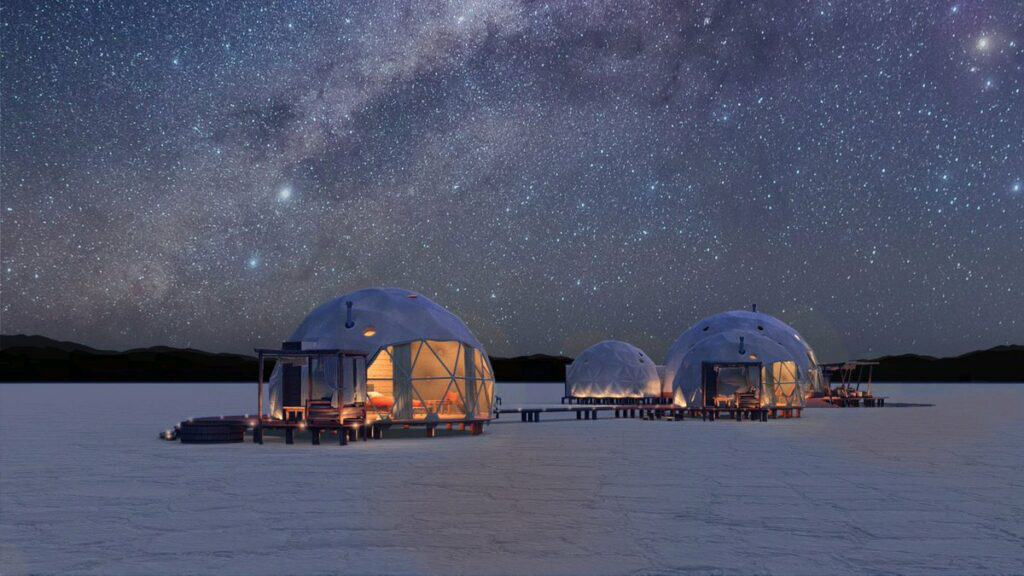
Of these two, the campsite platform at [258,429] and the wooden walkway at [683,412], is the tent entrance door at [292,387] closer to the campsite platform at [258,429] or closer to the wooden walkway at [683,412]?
the campsite platform at [258,429]

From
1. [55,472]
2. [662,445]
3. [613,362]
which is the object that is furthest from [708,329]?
[55,472]

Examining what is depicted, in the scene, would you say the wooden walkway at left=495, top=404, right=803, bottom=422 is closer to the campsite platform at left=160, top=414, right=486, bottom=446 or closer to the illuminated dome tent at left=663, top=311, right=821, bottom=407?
the illuminated dome tent at left=663, top=311, right=821, bottom=407

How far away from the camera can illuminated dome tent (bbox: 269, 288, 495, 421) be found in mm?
32594

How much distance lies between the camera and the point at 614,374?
67.8 metres

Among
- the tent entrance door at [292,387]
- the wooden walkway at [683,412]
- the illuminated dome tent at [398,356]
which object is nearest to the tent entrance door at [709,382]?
the wooden walkway at [683,412]

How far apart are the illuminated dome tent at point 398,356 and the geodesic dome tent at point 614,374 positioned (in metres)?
32.0

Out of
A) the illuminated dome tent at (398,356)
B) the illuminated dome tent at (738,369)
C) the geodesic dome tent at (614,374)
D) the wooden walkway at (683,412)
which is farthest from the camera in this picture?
the geodesic dome tent at (614,374)

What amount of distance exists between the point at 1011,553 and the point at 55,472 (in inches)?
679

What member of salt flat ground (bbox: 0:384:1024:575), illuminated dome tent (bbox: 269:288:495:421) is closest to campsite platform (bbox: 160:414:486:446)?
illuminated dome tent (bbox: 269:288:495:421)

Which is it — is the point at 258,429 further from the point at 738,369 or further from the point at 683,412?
A: the point at 738,369

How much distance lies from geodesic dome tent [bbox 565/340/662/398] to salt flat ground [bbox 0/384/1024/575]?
39.7 metres

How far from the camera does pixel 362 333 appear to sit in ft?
109

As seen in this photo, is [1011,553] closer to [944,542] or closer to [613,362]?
[944,542]

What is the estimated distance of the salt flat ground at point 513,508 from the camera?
1073 cm
